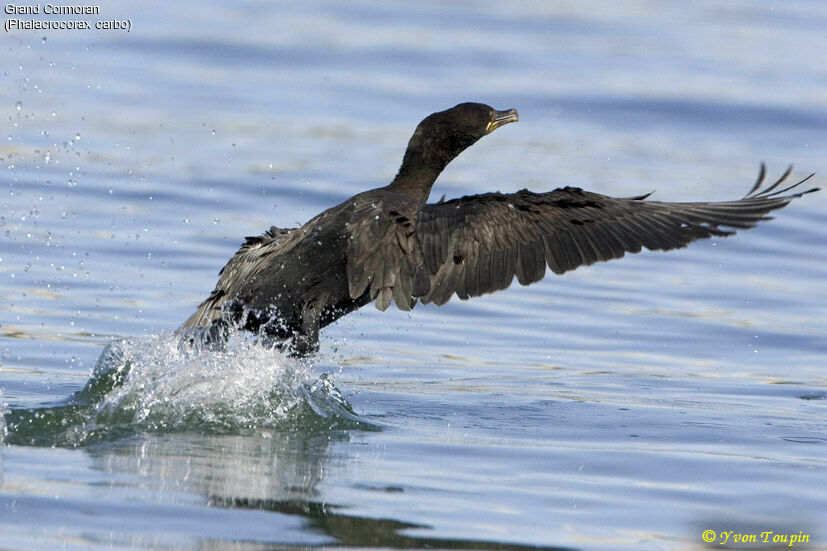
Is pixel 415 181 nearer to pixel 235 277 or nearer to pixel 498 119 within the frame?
pixel 498 119

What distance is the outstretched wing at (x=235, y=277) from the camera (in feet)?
22.7

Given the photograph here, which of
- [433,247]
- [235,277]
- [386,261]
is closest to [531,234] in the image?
[433,247]

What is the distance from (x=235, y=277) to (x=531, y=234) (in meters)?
1.51

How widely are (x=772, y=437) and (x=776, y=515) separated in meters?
1.29

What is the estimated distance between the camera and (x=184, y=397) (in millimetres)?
6184

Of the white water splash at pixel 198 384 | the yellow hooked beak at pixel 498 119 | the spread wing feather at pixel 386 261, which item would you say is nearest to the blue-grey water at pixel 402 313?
the white water splash at pixel 198 384

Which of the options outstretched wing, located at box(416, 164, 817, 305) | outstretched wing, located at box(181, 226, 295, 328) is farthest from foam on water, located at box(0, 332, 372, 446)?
outstretched wing, located at box(416, 164, 817, 305)

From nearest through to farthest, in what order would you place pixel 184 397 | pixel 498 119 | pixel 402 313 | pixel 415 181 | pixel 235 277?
pixel 184 397, pixel 235 277, pixel 415 181, pixel 498 119, pixel 402 313

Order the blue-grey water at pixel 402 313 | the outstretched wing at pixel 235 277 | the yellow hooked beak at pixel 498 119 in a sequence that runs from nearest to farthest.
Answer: the blue-grey water at pixel 402 313 < the outstretched wing at pixel 235 277 < the yellow hooked beak at pixel 498 119

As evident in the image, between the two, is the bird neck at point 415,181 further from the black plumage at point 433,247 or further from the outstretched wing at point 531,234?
the outstretched wing at point 531,234

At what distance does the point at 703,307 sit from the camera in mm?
9555

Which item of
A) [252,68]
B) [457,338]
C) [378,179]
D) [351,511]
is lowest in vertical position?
[351,511]

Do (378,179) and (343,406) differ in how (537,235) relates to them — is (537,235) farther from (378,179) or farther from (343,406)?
(378,179)

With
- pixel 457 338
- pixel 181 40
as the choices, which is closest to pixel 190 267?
pixel 457 338
